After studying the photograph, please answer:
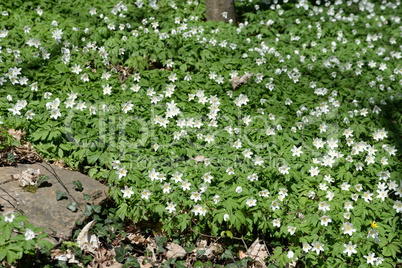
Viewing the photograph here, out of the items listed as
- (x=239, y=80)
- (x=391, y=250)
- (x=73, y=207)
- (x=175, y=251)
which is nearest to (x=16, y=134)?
(x=73, y=207)

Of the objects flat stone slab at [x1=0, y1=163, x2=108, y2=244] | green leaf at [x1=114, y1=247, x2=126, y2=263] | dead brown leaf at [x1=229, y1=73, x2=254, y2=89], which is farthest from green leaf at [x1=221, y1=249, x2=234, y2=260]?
dead brown leaf at [x1=229, y1=73, x2=254, y2=89]

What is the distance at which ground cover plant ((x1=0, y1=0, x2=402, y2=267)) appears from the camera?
12.7 feet

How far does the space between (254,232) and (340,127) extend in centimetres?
198

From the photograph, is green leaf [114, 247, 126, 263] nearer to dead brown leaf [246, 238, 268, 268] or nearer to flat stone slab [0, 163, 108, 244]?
flat stone slab [0, 163, 108, 244]

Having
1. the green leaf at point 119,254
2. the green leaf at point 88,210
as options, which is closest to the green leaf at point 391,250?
the green leaf at point 119,254

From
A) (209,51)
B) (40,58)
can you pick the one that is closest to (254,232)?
(209,51)

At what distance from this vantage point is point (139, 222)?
4070 millimetres

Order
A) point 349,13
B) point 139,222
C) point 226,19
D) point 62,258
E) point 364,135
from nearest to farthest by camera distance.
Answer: point 62,258 → point 139,222 → point 364,135 → point 226,19 → point 349,13

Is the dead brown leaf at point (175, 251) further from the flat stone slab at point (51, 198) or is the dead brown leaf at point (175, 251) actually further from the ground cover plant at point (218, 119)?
the flat stone slab at point (51, 198)

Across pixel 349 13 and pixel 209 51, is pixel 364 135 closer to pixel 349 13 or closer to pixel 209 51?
Answer: pixel 209 51

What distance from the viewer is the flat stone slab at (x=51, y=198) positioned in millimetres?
3542

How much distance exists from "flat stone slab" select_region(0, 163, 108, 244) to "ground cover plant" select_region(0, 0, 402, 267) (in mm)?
174

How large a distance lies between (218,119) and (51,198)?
2.16 metres

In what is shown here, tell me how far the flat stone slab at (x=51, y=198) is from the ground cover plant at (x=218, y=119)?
0.57 ft
